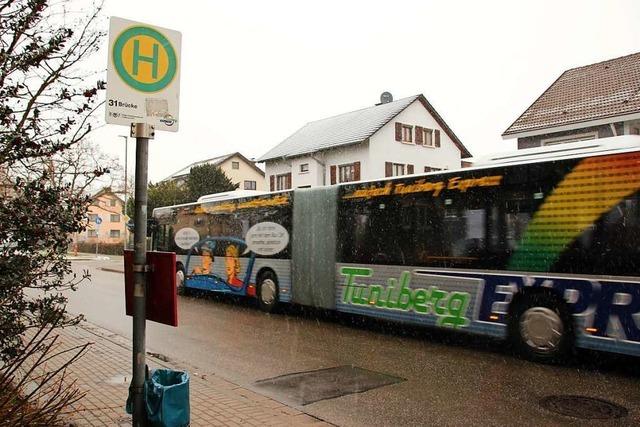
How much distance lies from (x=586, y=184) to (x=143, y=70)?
5.89 m

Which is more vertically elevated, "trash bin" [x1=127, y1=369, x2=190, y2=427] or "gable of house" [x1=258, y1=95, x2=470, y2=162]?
"gable of house" [x1=258, y1=95, x2=470, y2=162]

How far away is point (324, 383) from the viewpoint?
21.4 ft

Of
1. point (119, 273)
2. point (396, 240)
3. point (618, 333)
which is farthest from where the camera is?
point (119, 273)

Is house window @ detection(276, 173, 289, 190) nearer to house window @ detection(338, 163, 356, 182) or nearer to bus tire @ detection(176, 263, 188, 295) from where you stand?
house window @ detection(338, 163, 356, 182)

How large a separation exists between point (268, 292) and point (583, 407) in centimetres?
826

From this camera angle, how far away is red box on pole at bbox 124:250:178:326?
3.80 metres

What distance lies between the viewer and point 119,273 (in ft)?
89.9

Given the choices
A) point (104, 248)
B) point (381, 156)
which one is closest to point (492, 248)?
point (381, 156)

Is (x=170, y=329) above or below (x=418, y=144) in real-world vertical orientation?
below

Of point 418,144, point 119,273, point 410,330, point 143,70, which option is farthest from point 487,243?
point 418,144

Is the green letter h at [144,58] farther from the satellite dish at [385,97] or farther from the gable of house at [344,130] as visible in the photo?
the satellite dish at [385,97]

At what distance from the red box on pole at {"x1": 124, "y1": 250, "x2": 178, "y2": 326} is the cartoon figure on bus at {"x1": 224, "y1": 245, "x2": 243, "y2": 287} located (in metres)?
9.81

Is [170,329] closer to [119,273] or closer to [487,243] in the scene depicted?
[487,243]

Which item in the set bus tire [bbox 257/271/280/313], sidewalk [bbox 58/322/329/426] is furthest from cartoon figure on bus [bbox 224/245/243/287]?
sidewalk [bbox 58/322/329/426]
